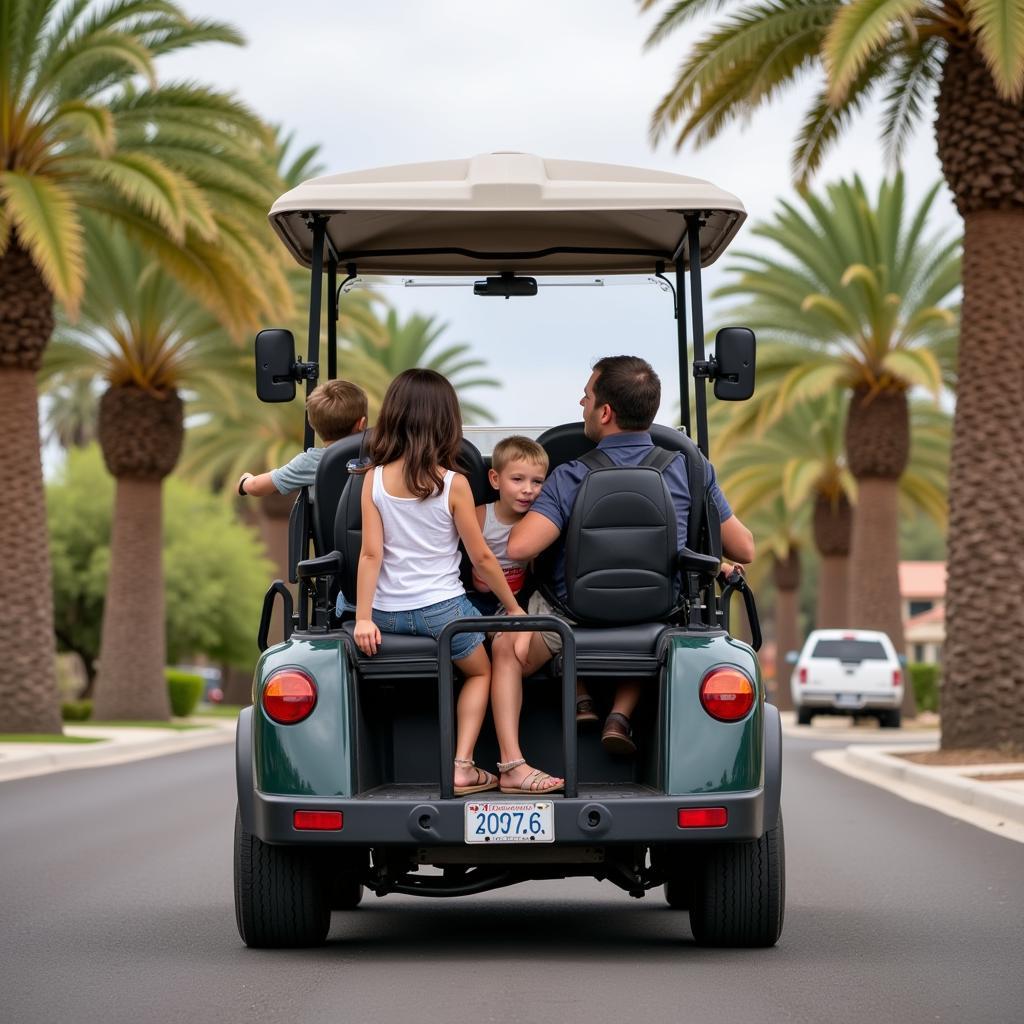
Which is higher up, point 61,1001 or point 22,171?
point 22,171

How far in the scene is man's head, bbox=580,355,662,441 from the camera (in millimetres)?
8297

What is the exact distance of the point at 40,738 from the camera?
26859 mm

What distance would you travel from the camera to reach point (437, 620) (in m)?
7.93

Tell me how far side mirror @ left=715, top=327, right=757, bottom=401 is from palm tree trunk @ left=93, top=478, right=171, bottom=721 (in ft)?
92.4

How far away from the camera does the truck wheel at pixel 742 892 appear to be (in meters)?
8.02

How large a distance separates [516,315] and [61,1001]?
442 cm

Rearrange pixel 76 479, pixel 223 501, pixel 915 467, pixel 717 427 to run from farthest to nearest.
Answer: pixel 223 501 < pixel 76 479 < pixel 717 427 < pixel 915 467

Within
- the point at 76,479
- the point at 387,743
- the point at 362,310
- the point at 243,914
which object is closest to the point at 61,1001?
the point at 243,914

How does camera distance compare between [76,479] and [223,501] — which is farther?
[223,501]

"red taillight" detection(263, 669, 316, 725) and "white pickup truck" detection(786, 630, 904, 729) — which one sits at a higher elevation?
"red taillight" detection(263, 669, 316, 725)

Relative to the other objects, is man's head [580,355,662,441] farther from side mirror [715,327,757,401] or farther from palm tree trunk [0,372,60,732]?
palm tree trunk [0,372,60,732]

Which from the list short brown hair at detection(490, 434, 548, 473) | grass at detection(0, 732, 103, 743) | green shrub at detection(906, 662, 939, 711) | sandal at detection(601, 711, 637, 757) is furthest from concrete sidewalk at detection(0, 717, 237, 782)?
green shrub at detection(906, 662, 939, 711)

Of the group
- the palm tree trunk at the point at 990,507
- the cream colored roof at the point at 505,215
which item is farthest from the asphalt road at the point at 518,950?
the palm tree trunk at the point at 990,507

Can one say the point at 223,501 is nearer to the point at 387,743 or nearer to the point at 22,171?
the point at 22,171
